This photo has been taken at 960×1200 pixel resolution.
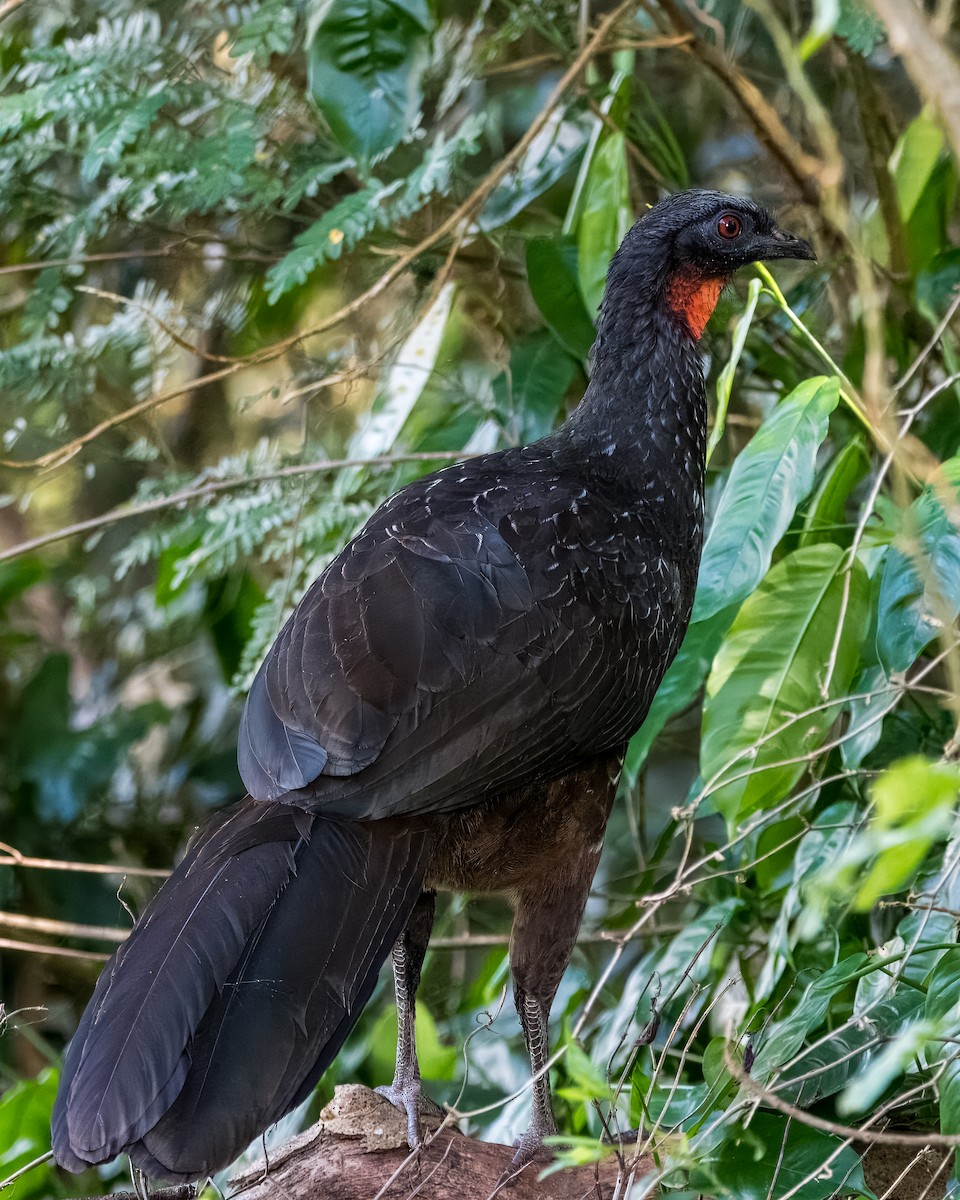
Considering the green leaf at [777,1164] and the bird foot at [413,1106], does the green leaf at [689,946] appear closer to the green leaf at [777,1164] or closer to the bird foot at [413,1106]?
the bird foot at [413,1106]

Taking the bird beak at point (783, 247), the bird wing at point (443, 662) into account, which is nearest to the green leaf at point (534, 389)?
the bird beak at point (783, 247)

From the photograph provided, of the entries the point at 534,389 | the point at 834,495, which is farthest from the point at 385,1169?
the point at 534,389

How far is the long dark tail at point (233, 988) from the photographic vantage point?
1.93 m

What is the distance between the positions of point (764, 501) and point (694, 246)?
80 cm

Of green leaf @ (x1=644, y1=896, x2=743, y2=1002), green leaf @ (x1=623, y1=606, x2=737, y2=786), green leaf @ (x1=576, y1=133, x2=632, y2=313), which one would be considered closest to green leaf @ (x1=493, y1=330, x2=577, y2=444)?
green leaf @ (x1=576, y1=133, x2=632, y2=313)

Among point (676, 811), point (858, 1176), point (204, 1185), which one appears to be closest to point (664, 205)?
point (676, 811)

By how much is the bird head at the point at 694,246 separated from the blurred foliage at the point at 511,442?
0.19 meters

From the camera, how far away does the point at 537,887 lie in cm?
282

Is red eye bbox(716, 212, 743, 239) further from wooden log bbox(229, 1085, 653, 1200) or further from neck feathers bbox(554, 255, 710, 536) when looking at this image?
wooden log bbox(229, 1085, 653, 1200)

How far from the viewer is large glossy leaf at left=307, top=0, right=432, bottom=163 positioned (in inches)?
122

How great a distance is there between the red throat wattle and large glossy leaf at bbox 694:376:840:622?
575mm

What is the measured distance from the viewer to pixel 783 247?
122 inches

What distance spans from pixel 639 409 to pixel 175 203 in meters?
1.72

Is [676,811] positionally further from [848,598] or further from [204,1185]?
[204,1185]
